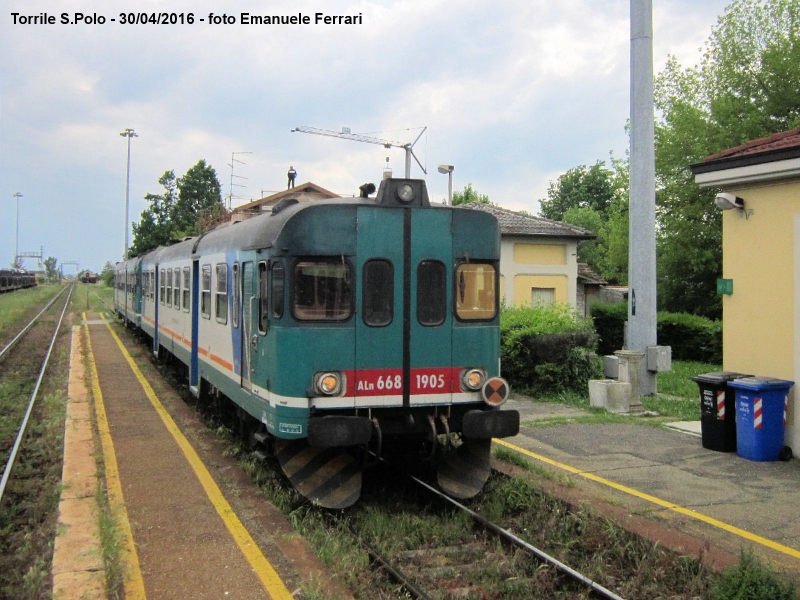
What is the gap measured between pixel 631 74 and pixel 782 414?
6473mm

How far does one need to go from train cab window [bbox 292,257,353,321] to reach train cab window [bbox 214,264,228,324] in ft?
8.24

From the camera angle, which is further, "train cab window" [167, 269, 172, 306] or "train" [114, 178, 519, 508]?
"train cab window" [167, 269, 172, 306]

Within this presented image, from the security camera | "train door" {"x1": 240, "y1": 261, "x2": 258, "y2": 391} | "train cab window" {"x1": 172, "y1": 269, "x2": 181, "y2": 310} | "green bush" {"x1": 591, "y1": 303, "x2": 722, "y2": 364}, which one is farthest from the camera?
"green bush" {"x1": 591, "y1": 303, "x2": 722, "y2": 364}

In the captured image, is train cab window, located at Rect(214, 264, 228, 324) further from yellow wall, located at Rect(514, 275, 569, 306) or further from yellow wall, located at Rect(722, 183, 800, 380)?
yellow wall, located at Rect(514, 275, 569, 306)

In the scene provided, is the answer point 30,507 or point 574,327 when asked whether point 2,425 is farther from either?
point 574,327

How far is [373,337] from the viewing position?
7102 mm

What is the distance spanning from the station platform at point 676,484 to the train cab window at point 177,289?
6372mm

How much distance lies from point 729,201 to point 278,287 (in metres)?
5.92

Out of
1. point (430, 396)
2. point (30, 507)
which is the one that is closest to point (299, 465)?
point (430, 396)

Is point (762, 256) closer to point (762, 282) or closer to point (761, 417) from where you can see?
point (762, 282)

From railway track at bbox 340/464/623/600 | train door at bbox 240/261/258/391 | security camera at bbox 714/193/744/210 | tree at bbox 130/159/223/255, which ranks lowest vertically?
railway track at bbox 340/464/623/600

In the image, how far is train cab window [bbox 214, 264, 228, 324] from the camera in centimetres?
926

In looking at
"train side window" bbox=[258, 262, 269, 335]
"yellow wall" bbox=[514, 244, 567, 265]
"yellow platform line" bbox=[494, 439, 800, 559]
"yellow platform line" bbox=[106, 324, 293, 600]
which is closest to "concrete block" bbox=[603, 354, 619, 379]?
"yellow platform line" bbox=[494, 439, 800, 559]

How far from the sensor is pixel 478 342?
7500 millimetres
